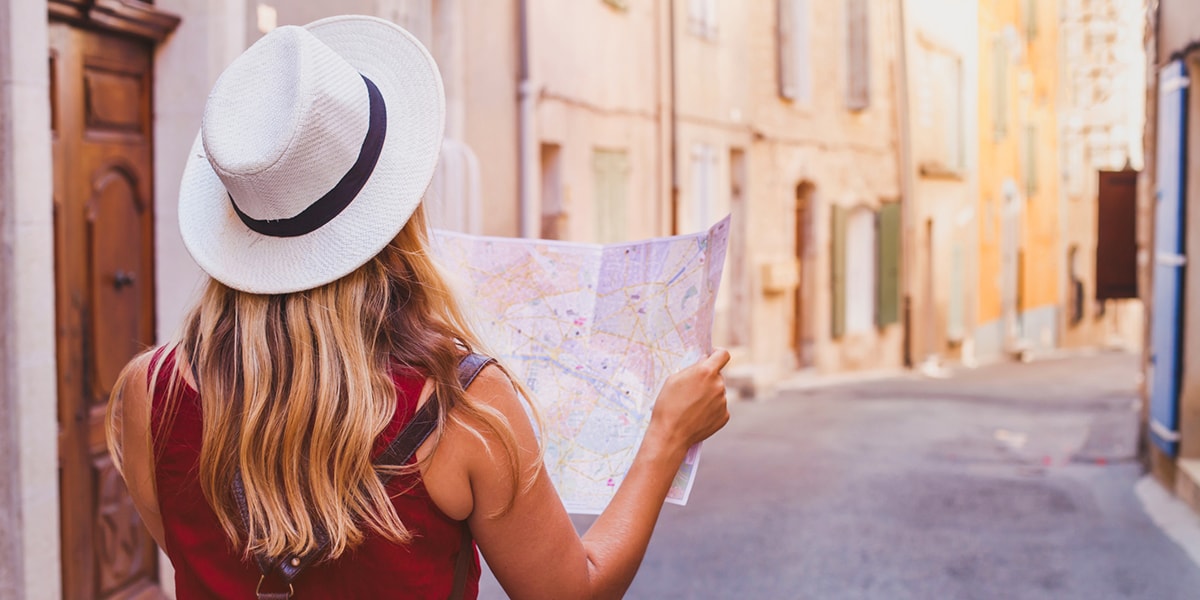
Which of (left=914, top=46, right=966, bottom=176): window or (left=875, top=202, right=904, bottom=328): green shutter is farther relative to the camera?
(left=914, top=46, right=966, bottom=176): window

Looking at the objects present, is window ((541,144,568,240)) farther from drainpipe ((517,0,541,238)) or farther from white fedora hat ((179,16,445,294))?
white fedora hat ((179,16,445,294))

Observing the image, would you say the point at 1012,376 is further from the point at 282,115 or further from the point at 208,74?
the point at 282,115

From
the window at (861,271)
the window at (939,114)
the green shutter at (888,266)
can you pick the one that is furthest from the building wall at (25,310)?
the window at (939,114)

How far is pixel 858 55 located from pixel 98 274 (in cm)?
1485

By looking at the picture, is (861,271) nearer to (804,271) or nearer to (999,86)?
(804,271)

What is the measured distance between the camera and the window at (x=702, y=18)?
1366 centimetres

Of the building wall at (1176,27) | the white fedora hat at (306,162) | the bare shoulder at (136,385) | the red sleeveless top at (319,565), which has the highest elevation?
the building wall at (1176,27)

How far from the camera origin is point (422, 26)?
8.12 m

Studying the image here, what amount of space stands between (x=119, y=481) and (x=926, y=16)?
17.1m

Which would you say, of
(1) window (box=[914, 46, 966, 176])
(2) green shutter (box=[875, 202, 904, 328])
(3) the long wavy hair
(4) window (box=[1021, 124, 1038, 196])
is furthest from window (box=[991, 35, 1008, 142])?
(3) the long wavy hair

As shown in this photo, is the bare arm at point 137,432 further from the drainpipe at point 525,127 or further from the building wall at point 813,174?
the building wall at point 813,174

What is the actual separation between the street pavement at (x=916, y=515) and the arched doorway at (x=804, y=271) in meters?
4.77

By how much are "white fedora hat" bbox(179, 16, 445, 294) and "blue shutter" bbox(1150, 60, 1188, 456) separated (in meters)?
6.16

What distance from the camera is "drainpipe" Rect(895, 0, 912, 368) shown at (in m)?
19.1
